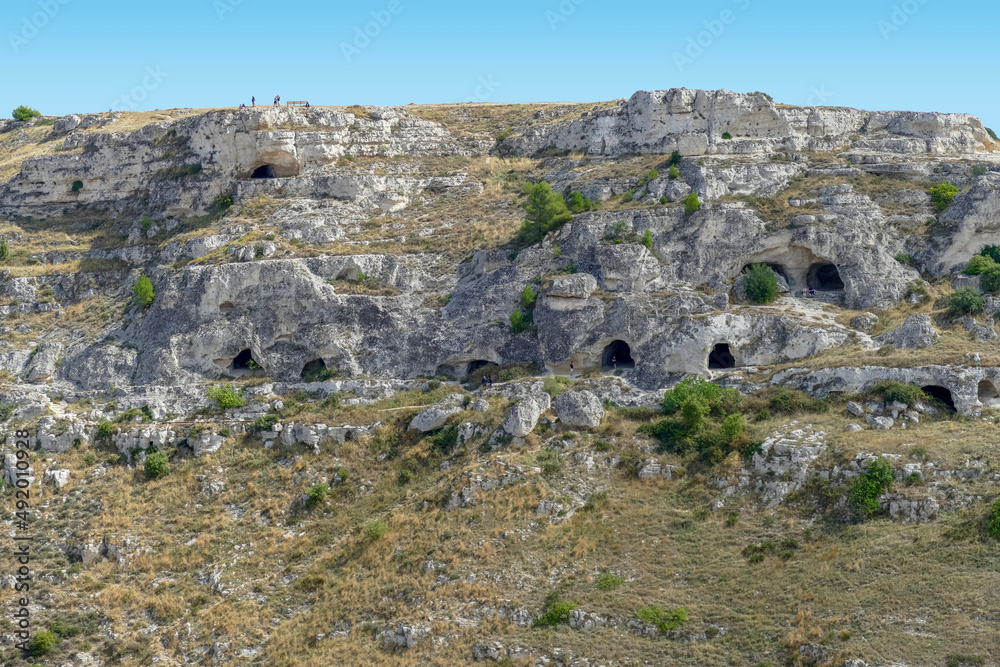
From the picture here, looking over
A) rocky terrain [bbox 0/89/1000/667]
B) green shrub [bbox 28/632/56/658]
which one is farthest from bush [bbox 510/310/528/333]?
green shrub [bbox 28/632/56/658]

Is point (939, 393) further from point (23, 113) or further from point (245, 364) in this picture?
point (23, 113)

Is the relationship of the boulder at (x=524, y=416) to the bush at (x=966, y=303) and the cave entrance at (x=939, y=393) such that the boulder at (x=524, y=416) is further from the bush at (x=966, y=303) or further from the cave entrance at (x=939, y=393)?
the bush at (x=966, y=303)

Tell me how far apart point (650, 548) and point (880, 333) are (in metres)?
15.3

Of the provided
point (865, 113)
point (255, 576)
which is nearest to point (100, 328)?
point (255, 576)

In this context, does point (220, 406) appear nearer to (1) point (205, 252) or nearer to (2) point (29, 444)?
(2) point (29, 444)

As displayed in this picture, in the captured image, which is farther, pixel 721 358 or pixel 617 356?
pixel 617 356

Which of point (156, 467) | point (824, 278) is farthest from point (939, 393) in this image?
point (156, 467)

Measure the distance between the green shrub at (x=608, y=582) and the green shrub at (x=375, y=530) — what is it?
7560mm

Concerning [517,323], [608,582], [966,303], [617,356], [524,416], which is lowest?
[608,582]

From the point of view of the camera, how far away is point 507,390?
35.6 m

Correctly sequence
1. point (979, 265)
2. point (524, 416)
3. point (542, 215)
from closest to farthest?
point (524, 416) → point (979, 265) → point (542, 215)

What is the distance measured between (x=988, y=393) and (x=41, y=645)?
32.3m

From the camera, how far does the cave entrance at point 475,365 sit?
3922 centimetres

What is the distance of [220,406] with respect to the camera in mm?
36312
